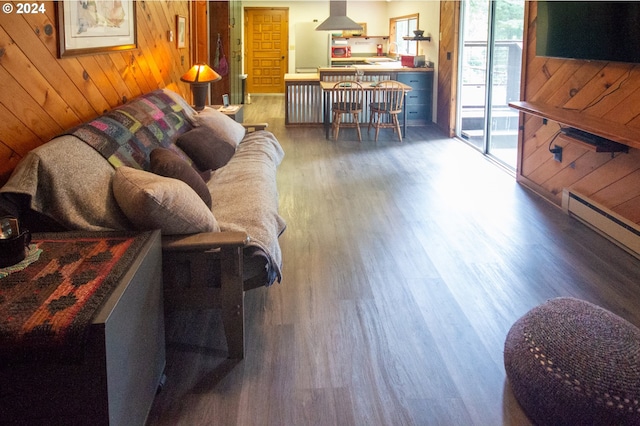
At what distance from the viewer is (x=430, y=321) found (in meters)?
2.70

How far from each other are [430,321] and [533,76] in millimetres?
3039

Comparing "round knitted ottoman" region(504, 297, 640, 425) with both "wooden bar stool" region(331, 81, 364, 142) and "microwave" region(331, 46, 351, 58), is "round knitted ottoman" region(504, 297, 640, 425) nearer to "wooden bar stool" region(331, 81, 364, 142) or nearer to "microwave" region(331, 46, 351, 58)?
"wooden bar stool" region(331, 81, 364, 142)

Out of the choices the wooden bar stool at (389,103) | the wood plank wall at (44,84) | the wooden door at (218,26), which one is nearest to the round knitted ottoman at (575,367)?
the wood plank wall at (44,84)

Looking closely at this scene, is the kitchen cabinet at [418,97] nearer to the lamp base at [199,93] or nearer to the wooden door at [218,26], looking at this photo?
the wooden door at [218,26]

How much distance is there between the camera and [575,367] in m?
1.90

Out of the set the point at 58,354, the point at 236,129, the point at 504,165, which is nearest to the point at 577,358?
the point at 58,354

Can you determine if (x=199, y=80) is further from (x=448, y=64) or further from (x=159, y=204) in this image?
(x=448, y=64)

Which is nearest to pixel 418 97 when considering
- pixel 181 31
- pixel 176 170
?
pixel 181 31

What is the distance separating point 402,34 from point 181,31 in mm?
6600

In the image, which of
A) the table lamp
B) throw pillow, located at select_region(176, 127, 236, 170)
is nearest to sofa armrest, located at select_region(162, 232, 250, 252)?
throw pillow, located at select_region(176, 127, 236, 170)

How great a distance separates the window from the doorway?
2.44 metres

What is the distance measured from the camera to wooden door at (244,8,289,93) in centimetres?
1284

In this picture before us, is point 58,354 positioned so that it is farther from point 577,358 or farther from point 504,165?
point 504,165

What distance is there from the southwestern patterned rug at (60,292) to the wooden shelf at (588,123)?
2.64 meters
